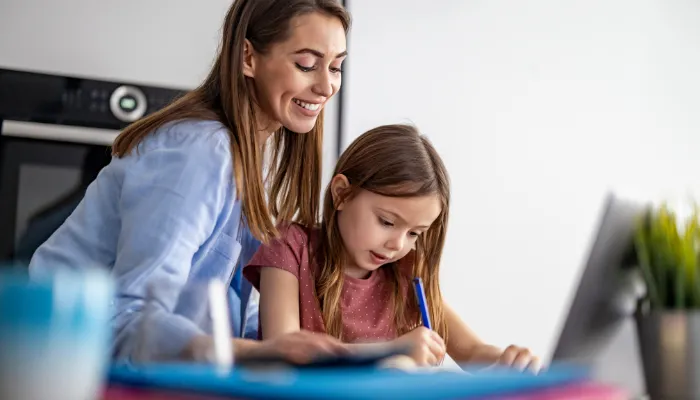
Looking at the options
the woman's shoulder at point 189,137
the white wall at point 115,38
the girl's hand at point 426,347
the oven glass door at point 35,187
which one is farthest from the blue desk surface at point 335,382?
the white wall at point 115,38

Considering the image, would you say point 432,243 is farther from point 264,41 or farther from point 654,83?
point 654,83

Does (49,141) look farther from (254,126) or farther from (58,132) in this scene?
(254,126)

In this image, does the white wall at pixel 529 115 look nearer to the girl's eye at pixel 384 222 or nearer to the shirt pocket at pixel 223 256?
the girl's eye at pixel 384 222

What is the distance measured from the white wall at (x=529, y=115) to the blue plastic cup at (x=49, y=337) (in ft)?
6.74

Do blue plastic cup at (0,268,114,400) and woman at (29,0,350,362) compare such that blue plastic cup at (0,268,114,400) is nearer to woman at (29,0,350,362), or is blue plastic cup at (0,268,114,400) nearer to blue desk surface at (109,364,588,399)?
blue desk surface at (109,364,588,399)

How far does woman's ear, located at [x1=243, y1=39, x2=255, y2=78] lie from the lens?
1.68 meters

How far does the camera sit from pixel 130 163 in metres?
1.42

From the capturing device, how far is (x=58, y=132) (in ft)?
7.57

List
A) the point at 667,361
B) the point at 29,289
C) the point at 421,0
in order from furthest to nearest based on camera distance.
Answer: the point at 421,0 < the point at 667,361 < the point at 29,289

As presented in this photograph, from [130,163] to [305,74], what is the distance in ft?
1.34

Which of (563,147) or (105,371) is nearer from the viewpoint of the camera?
(105,371)

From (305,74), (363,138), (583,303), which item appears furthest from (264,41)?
(583,303)

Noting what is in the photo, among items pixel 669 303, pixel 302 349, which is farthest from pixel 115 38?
pixel 302 349

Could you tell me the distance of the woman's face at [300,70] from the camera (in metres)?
1.66
